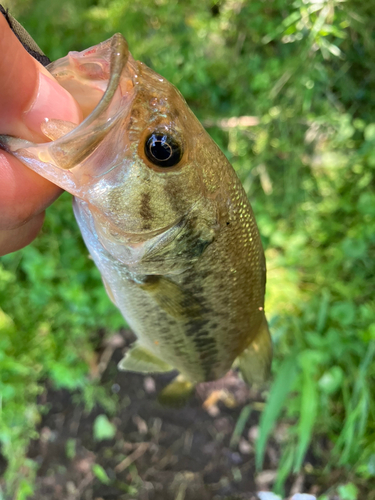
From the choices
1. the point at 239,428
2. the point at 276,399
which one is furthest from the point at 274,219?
the point at 239,428

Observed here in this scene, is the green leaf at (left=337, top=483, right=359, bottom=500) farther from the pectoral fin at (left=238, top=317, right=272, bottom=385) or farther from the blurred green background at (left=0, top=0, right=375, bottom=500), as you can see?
the pectoral fin at (left=238, top=317, right=272, bottom=385)

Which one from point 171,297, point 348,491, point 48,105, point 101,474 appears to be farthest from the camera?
point 101,474

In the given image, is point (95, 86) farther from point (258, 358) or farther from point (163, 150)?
point (258, 358)

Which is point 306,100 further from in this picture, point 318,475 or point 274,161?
point 318,475

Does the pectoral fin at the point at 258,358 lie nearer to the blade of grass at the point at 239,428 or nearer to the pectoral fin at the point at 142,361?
the pectoral fin at the point at 142,361

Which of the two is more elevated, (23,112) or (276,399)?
(23,112)

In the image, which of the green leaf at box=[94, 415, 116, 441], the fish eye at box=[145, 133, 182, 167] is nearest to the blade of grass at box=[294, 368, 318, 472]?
the green leaf at box=[94, 415, 116, 441]
